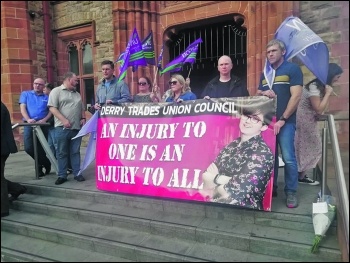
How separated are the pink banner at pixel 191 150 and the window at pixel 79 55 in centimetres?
550

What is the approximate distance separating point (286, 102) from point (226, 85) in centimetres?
75

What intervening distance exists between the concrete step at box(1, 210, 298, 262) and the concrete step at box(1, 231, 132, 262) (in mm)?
29

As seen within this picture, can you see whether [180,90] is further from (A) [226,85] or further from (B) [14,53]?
(B) [14,53]

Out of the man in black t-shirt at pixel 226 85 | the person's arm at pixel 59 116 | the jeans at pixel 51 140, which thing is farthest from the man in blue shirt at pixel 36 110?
the man in black t-shirt at pixel 226 85

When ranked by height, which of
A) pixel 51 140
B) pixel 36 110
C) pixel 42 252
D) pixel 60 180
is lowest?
pixel 42 252

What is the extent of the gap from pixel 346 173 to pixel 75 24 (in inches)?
327

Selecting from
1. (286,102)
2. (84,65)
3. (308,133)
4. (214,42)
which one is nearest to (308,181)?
(308,133)

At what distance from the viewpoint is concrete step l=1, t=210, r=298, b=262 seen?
8.66ft

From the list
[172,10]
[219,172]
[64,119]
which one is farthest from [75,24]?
[219,172]

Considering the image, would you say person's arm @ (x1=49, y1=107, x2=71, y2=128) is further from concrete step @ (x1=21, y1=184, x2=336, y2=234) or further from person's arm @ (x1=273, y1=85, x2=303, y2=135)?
person's arm @ (x1=273, y1=85, x2=303, y2=135)

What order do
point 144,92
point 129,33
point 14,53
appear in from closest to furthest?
1. point 144,92
2. point 129,33
3. point 14,53

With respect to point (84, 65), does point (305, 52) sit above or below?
below

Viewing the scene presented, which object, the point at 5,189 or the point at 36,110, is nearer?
the point at 5,189

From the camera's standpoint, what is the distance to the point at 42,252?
9.80ft
